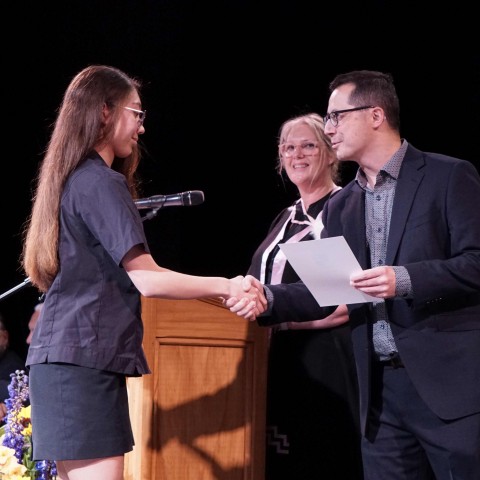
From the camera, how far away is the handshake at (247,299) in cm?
258

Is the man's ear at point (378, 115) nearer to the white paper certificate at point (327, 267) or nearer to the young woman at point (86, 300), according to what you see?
the white paper certificate at point (327, 267)

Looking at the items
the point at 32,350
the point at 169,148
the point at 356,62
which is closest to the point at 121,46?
the point at 169,148

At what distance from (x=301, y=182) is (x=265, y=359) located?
853 millimetres

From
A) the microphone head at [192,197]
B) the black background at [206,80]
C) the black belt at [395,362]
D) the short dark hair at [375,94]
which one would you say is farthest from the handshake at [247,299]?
the black background at [206,80]

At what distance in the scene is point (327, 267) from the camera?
7.73 feet

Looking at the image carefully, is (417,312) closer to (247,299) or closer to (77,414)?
(247,299)

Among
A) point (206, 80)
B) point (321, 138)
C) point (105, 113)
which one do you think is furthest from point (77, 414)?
point (206, 80)

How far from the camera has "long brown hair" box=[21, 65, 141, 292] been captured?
215cm

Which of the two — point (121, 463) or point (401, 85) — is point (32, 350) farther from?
point (401, 85)

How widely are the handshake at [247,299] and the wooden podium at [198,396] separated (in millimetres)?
293

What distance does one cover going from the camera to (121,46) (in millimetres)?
5398

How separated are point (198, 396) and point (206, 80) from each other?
3048 millimetres

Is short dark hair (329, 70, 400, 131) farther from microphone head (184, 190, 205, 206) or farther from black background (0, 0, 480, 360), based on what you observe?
black background (0, 0, 480, 360)

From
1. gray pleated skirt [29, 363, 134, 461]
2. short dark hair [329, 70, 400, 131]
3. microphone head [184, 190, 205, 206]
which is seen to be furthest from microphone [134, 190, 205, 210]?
gray pleated skirt [29, 363, 134, 461]
